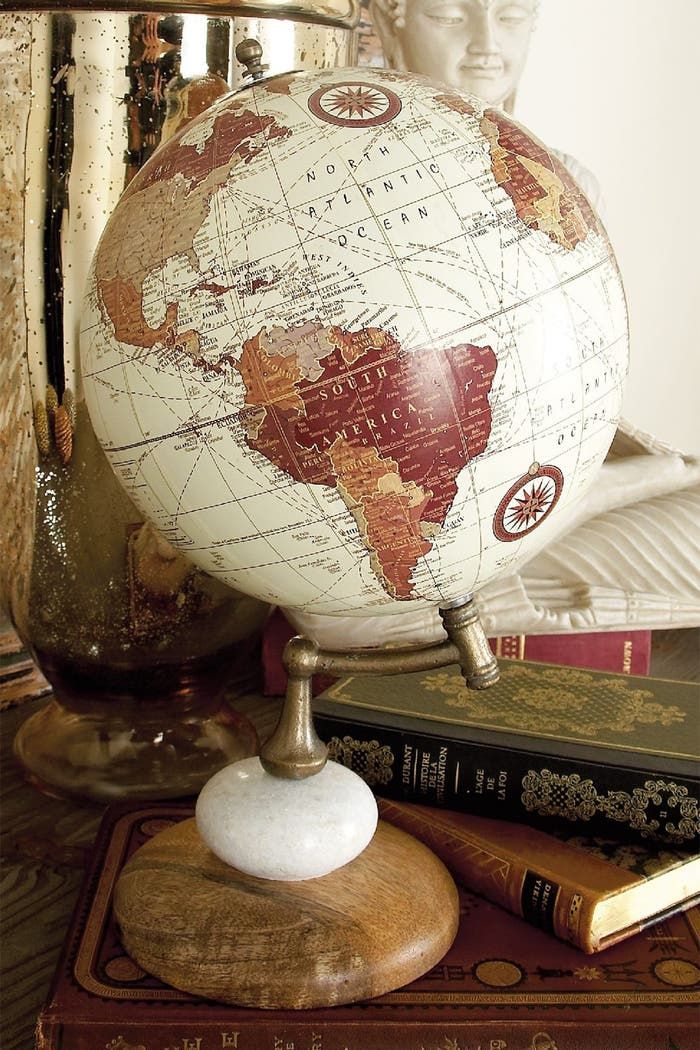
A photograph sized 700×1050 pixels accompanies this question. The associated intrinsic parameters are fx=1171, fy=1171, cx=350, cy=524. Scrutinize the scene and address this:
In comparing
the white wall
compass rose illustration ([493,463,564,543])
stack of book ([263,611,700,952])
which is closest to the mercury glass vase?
stack of book ([263,611,700,952])

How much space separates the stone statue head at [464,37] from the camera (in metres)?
1.59

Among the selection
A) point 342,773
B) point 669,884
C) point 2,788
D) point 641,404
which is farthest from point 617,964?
point 641,404

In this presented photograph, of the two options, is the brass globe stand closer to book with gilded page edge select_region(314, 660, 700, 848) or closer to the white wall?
book with gilded page edge select_region(314, 660, 700, 848)

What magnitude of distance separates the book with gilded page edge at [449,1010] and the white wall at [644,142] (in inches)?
57.9

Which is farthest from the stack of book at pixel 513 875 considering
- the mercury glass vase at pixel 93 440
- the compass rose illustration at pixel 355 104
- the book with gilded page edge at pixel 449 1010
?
the compass rose illustration at pixel 355 104

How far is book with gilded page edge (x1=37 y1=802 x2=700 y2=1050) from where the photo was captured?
0.83m

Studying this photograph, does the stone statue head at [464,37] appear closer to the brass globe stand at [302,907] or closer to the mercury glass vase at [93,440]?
the mercury glass vase at [93,440]

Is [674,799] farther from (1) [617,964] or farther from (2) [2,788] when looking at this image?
(2) [2,788]

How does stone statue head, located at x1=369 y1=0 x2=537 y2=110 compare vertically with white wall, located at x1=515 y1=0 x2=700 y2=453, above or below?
above

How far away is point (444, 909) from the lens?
935 mm

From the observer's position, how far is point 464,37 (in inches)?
63.4

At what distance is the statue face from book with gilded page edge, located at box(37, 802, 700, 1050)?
1187 millimetres

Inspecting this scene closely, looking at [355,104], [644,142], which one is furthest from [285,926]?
[644,142]

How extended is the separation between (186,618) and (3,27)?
0.65 m
